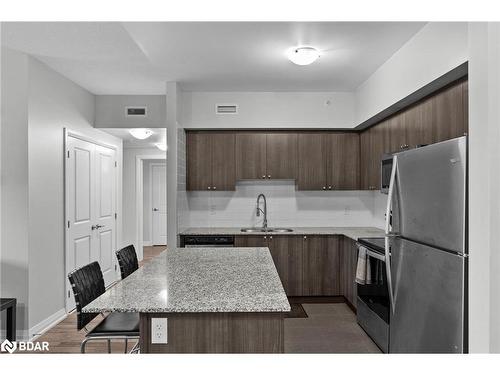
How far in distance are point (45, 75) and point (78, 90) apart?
726 mm

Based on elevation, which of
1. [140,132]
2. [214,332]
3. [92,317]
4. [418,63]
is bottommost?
[92,317]

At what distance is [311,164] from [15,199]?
324 cm

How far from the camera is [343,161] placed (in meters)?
4.97

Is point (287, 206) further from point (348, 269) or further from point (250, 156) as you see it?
point (348, 269)

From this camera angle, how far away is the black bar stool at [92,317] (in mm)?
2109

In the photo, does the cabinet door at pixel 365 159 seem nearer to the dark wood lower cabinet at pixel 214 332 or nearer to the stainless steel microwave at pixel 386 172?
the stainless steel microwave at pixel 386 172

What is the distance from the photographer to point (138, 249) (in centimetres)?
749

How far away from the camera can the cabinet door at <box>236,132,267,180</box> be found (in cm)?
493

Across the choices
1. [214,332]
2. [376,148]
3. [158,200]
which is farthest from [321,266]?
[158,200]

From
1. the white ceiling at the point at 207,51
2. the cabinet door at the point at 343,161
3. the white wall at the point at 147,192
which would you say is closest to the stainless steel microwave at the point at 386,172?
the white ceiling at the point at 207,51

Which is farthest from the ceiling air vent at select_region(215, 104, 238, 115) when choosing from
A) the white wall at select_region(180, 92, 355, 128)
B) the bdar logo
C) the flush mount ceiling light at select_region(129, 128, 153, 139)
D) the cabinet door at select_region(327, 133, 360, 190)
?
the bdar logo

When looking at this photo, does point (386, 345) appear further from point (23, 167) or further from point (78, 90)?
point (78, 90)

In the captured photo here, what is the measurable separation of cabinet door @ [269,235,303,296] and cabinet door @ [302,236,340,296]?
0.07 m

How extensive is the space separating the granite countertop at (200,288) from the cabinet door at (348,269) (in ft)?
5.27
